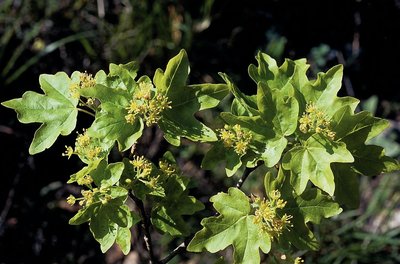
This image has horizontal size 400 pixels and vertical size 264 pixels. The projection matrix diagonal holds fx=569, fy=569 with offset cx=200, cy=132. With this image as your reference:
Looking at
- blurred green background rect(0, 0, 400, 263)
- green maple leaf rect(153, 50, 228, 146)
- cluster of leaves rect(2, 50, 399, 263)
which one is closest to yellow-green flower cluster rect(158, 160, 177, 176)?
cluster of leaves rect(2, 50, 399, 263)

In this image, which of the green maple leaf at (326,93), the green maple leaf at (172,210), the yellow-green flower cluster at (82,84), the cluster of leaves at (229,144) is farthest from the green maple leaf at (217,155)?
the yellow-green flower cluster at (82,84)

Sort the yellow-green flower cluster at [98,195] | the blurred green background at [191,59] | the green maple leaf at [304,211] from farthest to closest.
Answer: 1. the blurred green background at [191,59]
2. the green maple leaf at [304,211]
3. the yellow-green flower cluster at [98,195]

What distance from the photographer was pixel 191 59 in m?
3.34

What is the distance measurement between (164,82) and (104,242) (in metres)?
0.41

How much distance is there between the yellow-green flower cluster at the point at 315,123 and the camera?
4.45ft

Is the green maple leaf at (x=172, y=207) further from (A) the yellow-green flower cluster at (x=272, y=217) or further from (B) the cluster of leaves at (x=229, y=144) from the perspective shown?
(A) the yellow-green flower cluster at (x=272, y=217)

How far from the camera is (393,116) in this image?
3.55m

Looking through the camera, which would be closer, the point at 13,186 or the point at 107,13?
the point at 13,186

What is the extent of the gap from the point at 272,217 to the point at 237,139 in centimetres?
21

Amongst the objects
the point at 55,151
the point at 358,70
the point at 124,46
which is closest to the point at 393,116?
the point at 358,70

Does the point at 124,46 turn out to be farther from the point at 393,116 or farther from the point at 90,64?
the point at 393,116

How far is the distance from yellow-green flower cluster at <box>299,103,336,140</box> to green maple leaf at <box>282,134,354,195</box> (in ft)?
0.05

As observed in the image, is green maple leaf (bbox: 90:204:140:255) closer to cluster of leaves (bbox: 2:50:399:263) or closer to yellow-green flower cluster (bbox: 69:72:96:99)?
cluster of leaves (bbox: 2:50:399:263)

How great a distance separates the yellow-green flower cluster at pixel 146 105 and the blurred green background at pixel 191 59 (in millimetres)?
1633
